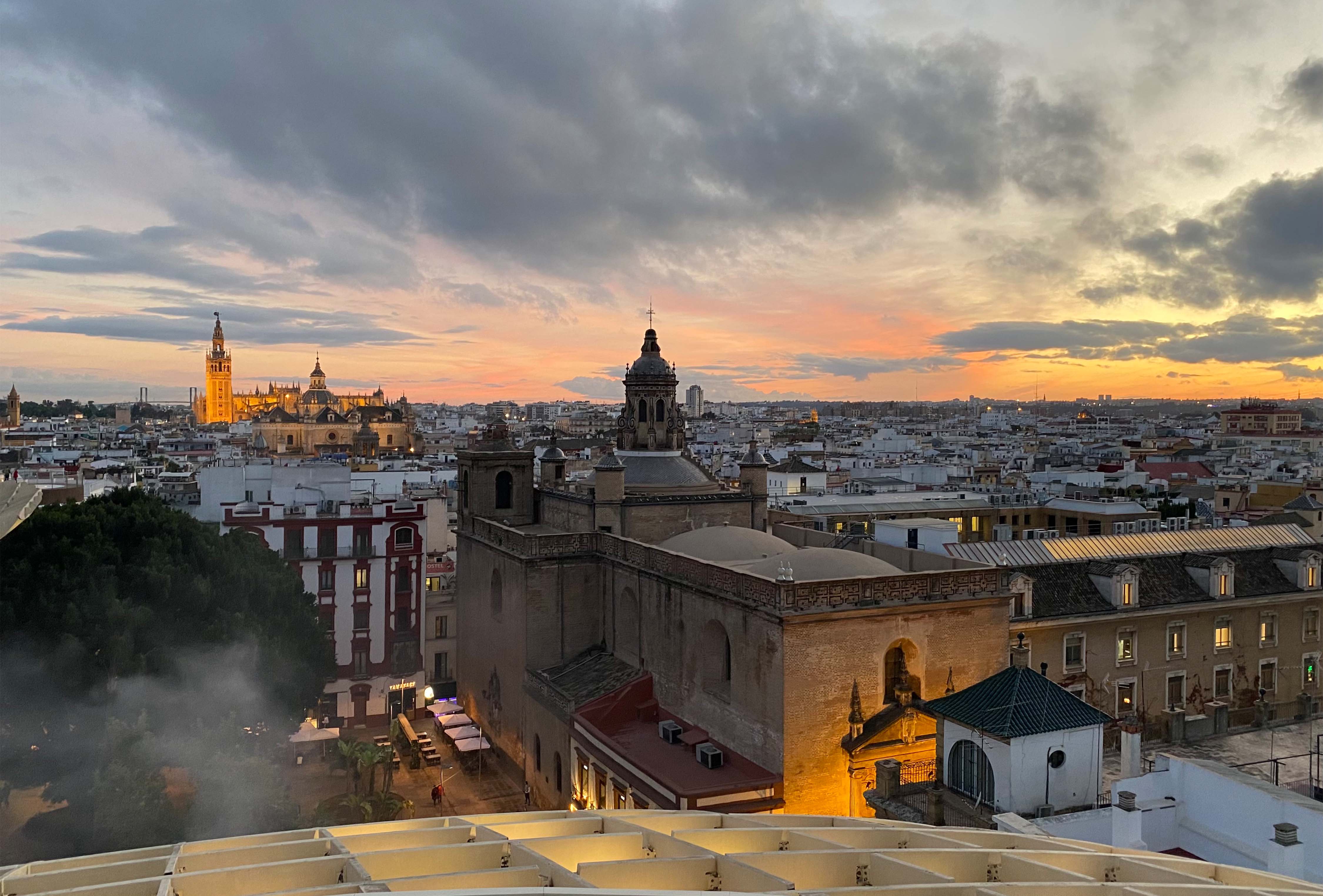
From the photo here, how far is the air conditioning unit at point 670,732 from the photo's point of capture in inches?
1122

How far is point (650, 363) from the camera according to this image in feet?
146

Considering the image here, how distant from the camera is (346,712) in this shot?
145 feet

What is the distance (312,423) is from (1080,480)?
5279 inches

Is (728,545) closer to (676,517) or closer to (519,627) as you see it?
(676,517)

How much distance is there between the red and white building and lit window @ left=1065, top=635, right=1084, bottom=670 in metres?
28.2

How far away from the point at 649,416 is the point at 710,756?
20075 mm

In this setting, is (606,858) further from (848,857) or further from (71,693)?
(71,693)

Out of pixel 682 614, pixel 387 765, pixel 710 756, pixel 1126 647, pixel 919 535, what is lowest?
pixel 387 765

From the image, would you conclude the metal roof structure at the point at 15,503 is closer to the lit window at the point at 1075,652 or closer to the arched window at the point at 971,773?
the arched window at the point at 971,773

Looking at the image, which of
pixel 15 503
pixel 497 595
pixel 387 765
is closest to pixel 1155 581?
pixel 497 595

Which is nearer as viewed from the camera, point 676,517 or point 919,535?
point 919,535

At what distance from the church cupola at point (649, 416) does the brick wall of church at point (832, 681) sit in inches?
734

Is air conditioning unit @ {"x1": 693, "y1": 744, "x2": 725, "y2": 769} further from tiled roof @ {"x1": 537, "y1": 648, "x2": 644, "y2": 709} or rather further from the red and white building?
the red and white building

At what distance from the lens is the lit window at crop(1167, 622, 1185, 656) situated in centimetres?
3234
